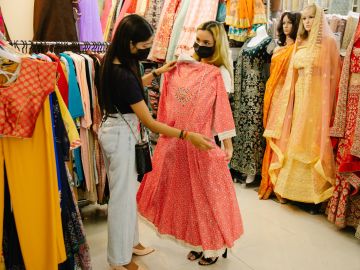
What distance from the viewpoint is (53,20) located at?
2.80 metres

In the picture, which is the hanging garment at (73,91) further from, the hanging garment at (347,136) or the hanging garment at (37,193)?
the hanging garment at (347,136)

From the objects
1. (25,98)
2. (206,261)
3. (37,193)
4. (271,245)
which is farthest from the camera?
(271,245)

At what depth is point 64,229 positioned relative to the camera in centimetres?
171

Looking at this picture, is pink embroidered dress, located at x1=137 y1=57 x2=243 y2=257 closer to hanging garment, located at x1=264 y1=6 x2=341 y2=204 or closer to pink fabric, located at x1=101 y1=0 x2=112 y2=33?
hanging garment, located at x1=264 y1=6 x2=341 y2=204

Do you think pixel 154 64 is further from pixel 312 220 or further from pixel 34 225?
pixel 34 225

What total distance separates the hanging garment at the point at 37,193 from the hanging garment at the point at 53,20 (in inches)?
58.5

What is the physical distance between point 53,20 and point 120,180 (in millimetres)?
1526

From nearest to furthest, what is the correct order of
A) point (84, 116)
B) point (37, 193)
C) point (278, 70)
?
point (37, 193) < point (84, 116) < point (278, 70)

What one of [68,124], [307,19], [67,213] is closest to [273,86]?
[307,19]

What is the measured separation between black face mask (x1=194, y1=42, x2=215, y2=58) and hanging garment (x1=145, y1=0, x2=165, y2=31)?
2.35 meters

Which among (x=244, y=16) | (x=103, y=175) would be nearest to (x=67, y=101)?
(x=103, y=175)

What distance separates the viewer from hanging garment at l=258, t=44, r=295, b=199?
10.5 ft

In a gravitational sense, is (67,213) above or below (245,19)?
below

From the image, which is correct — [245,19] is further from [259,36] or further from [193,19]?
[193,19]
